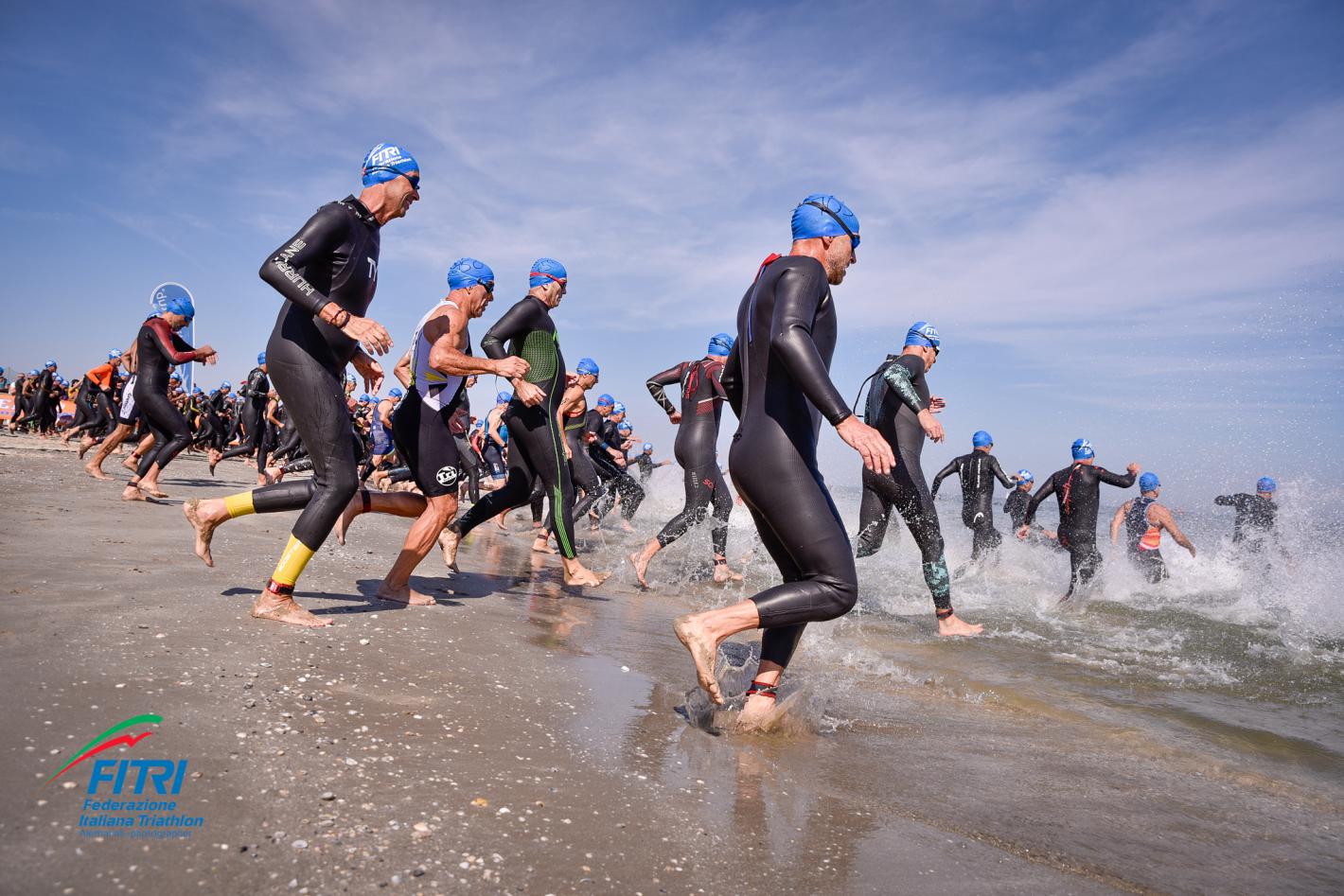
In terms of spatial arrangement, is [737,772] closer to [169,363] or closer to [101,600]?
[101,600]

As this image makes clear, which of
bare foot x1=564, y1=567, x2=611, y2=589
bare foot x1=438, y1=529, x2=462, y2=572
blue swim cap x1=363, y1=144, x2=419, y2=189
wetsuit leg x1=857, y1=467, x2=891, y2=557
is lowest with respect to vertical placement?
bare foot x1=564, y1=567, x2=611, y2=589

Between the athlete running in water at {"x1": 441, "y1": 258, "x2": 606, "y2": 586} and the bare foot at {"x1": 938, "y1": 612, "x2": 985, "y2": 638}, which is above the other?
the athlete running in water at {"x1": 441, "y1": 258, "x2": 606, "y2": 586}

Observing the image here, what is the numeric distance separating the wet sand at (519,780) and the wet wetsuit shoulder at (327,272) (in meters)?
1.34

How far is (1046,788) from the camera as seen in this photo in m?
2.64

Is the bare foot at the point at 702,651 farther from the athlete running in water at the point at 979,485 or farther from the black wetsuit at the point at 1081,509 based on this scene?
the athlete running in water at the point at 979,485

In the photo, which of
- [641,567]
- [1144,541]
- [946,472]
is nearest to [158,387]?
[641,567]

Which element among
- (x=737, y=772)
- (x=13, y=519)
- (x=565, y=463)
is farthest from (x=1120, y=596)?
(x=13, y=519)

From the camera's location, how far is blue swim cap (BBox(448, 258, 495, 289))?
502 centimetres

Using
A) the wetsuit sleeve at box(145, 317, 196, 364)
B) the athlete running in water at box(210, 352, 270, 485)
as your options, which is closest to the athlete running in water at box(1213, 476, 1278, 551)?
the wetsuit sleeve at box(145, 317, 196, 364)

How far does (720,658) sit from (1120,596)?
9.00 m

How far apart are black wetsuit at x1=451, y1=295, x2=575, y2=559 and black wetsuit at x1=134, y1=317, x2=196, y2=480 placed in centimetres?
448

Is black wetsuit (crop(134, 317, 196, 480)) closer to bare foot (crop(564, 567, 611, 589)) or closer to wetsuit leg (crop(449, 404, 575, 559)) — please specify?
wetsuit leg (crop(449, 404, 575, 559))

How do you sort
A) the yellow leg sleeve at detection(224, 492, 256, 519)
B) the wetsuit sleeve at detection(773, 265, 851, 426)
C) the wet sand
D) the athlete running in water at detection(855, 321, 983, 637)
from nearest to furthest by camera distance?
the wet sand < the wetsuit sleeve at detection(773, 265, 851, 426) < the yellow leg sleeve at detection(224, 492, 256, 519) < the athlete running in water at detection(855, 321, 983, 637)

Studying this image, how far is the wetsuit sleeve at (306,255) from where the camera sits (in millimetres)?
3504
